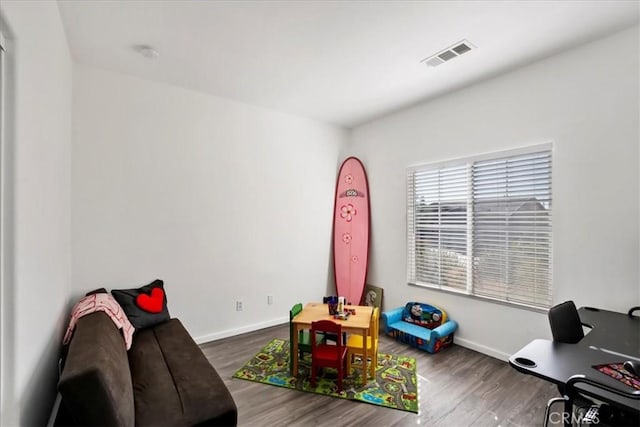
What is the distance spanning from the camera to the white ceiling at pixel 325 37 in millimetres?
2018

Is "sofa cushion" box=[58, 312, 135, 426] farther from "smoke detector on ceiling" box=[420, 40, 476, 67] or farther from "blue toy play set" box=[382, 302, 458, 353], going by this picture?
"smoke detector on ceiling" box=[420, 40, 476, 67]

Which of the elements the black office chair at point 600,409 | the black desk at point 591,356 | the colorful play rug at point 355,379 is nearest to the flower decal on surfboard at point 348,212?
the colorful play rug at point 355,379

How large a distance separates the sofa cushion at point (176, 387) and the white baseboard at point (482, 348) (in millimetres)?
2557

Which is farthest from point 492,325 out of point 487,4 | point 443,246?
point 487,4

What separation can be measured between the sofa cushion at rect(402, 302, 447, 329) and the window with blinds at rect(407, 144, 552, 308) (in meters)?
0.27

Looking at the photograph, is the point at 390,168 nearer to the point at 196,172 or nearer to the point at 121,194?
the point at 196,172

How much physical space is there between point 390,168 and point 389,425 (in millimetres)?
2900

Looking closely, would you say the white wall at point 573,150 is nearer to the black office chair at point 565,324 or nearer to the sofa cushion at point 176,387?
the black office chair at point 565,324

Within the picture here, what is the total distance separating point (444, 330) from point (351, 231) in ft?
5.71

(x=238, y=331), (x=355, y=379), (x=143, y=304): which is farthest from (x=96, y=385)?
(x=238, y=331)

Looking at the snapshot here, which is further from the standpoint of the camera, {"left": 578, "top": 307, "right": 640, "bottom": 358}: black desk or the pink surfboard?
the pink surfboard

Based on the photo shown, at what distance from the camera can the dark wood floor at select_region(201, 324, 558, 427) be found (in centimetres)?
204

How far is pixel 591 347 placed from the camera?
161 cm

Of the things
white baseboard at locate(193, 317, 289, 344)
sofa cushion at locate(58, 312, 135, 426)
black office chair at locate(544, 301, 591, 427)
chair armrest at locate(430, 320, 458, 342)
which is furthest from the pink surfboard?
sofa cushion at locate(58, 312, 135, 426)
